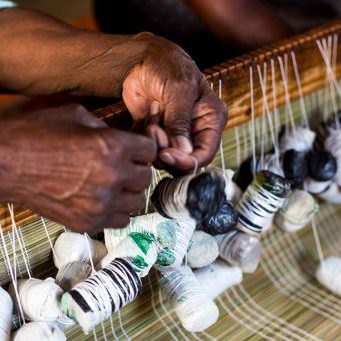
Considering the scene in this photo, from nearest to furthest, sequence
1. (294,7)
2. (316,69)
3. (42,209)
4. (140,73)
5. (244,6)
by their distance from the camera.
→ (42,209) < (140,73) < (316,69) < (244,6) < (294,7)

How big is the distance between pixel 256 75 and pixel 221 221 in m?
0.29

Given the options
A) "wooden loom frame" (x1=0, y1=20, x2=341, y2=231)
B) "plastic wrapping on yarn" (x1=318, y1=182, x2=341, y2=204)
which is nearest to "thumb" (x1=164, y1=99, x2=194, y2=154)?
"wooden loom frame" (x1=0, y1=20, x2=341, y2=231)

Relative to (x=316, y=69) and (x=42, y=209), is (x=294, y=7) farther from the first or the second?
(x=42, y=209)

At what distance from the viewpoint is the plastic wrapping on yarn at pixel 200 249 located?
2.84ft

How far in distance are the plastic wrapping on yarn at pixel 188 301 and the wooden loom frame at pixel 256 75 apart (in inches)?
8.8

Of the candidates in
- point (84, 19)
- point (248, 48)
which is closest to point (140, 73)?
point (248, 48)

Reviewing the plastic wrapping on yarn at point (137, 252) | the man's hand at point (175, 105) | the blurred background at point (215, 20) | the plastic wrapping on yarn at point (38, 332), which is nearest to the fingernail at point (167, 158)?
the man's hand at point (175, 105)

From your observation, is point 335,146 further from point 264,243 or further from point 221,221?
point 221,221

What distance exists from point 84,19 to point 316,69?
4.55 ft

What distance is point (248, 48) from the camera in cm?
136

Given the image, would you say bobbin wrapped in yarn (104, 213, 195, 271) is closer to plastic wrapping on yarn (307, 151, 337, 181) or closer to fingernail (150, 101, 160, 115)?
fingernail (150, 101, 160, 115)

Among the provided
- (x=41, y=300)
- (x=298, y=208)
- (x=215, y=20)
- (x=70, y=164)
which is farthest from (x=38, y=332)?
(x=215, y=20)

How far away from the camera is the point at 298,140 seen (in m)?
1.05

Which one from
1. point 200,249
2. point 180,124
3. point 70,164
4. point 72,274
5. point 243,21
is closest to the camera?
point 70,164
